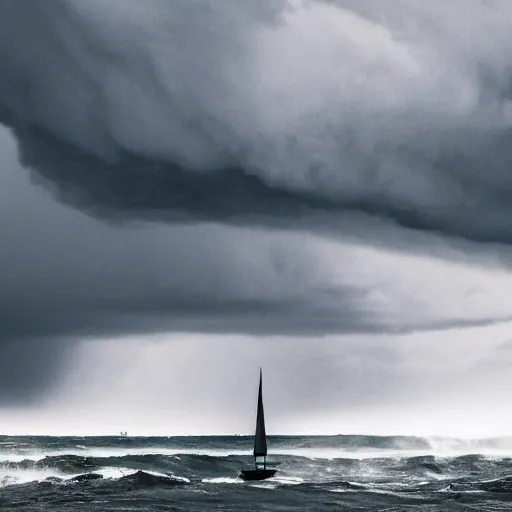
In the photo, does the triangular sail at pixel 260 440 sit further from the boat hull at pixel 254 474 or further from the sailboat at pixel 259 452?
the boat hull at pixel 254 474

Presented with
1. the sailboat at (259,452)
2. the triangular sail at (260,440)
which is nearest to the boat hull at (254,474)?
the sailboat at (259,452)

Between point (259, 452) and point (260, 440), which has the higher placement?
point (260, 440)

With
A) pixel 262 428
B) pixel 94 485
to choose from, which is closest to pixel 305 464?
pixel 262 428

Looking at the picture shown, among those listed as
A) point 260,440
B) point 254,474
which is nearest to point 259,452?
point 260,440

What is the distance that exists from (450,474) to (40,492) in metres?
67.7

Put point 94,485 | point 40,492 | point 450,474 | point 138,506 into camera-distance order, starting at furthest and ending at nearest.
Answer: point 450,474
point 94,485
point 40,492
point 138,506

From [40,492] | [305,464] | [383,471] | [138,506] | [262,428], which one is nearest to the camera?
[138,506]

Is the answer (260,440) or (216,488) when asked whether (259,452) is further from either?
(216,488)

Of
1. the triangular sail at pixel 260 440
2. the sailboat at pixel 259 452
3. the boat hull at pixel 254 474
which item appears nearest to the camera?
the boat hull at pixel 254 474

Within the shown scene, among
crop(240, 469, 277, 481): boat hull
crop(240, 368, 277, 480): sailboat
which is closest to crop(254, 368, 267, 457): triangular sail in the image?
crop(240, 368, 277, 480): sailboat

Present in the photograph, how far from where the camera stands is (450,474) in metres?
128

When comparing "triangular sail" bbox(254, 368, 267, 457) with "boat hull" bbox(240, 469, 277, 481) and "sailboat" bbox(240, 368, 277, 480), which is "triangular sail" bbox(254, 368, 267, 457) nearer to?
"sailboat" bbox(240, 368, 277, 480)

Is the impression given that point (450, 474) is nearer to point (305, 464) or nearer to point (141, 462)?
point (305, 464)

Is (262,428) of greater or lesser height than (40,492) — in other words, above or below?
above
